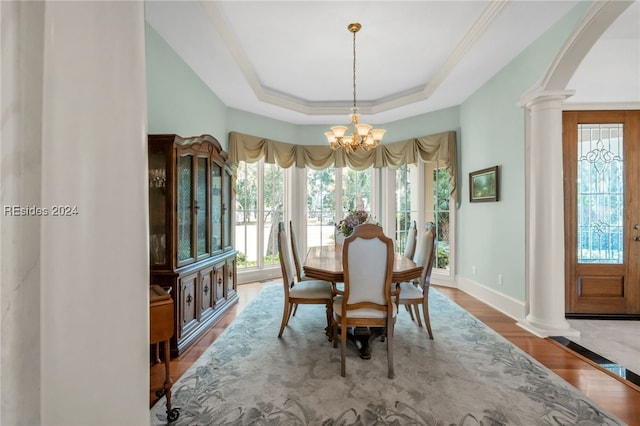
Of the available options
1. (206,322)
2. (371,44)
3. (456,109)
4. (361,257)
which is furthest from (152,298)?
(456,109)

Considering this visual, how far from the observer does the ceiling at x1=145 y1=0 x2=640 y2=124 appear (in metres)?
2.59

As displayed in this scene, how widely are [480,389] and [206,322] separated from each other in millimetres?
2410

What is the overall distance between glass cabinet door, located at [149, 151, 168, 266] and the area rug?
0.95 metres

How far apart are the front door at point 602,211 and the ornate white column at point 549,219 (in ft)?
2.30

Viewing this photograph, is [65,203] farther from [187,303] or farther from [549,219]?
[549,219]

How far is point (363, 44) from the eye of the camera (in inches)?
128

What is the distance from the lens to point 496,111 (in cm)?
361

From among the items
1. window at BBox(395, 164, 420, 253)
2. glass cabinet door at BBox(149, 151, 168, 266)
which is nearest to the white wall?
glass cabinet door at BBox(149, 151, 168, 266)

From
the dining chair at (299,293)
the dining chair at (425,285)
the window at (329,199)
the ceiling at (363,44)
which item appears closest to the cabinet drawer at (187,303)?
the dining chair at (299,293)

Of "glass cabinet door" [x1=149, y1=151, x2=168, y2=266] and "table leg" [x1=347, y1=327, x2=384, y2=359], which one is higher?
"glass cabinet door" [x1=149, y1=151, x2=168, y2=266]

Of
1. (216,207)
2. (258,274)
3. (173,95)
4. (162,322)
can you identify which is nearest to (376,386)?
(162,322)

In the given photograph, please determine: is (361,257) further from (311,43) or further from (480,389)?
(311,43)

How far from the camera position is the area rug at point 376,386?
1.67 m

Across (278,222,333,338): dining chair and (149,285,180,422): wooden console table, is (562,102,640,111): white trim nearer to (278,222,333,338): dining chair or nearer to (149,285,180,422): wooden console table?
(278,222,333,338): dining chair
